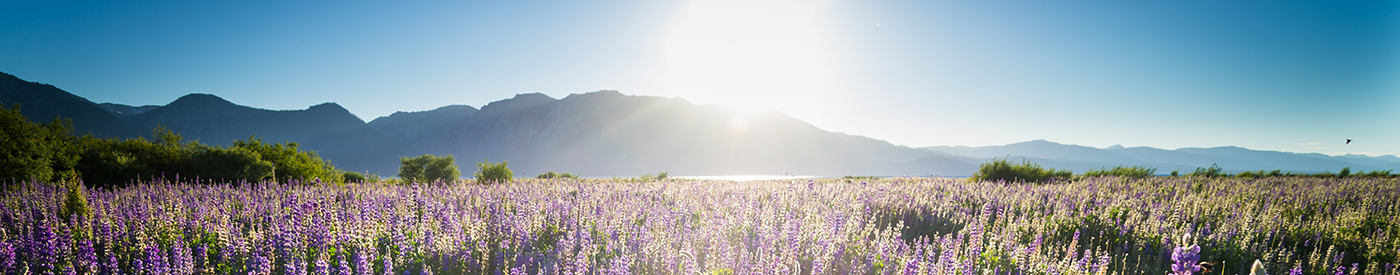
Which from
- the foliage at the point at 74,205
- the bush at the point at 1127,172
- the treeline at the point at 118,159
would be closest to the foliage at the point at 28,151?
the treeline at the point at 118,159

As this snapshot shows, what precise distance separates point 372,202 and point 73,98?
28772cm

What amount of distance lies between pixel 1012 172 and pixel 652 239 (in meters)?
13.6

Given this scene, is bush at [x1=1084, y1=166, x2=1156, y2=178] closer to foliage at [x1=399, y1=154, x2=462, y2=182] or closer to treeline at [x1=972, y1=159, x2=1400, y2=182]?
treeline at [x1=972, y1=159, x2=1400, y2=182]

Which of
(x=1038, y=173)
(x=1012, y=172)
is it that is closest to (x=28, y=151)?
(x=1012, y=172)

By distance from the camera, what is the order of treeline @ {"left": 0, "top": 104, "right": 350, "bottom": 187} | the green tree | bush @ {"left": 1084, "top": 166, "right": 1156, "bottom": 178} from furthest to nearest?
bush @ {"left": 1084, "top": 166, "right": 1156, "bottom": 178} → the green tree → treeline @ {"left": 0, "top": 104, "right": 350, "bottom": 187}

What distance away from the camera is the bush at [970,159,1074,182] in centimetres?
1294

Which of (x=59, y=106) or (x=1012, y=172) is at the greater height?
(x=59, y=106)

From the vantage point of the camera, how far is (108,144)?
12.5 meters

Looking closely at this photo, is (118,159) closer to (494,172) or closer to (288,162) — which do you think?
(288,162)

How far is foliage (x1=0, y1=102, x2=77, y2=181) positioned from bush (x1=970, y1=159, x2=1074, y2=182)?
20.6 meters

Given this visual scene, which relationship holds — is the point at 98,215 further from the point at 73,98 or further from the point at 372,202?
the point at 73,98

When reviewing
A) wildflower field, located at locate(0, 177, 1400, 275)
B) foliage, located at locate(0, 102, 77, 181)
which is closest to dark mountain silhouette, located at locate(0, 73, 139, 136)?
foliage, located at locate(0, 102, 77, 181)

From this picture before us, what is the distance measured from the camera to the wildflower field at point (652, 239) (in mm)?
2984

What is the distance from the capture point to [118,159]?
11.1 m
